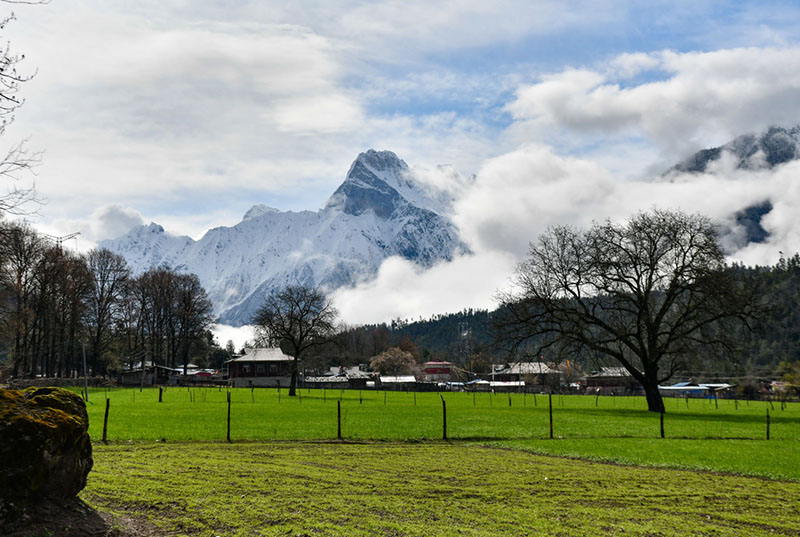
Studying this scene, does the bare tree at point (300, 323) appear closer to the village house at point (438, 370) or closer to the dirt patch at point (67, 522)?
the dirt patch at point (67, 522)

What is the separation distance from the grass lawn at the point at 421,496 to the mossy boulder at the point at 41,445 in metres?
1.35

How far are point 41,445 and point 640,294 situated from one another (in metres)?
46.4

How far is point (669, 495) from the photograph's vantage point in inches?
556

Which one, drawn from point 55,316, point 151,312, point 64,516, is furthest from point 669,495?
point 151,312

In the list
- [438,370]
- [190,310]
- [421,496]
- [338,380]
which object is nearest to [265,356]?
[190,310]

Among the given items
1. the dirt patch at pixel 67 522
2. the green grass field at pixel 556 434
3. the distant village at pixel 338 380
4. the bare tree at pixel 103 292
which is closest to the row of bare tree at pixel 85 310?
the bare tree at pixel 103 292

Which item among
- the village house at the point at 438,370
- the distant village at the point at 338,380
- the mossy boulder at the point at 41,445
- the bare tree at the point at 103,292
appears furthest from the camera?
the village house at the point at 438,370

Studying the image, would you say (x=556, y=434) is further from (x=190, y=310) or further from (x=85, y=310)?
(x=190, y=310)

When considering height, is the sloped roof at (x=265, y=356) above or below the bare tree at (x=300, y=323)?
below

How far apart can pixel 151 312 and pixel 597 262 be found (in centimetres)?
7790

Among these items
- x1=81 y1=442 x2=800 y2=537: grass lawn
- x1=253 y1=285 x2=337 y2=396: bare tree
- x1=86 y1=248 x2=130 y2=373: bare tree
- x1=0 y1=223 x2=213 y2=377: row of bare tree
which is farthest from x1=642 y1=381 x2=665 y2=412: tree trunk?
x1=86 y1=248 x2=130 y2=373: bare tree

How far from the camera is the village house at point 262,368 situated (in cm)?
11475

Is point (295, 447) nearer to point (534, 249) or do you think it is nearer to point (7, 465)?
point (7, 465)

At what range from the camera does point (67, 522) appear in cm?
937
